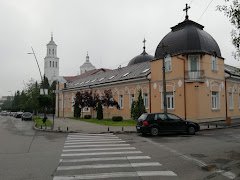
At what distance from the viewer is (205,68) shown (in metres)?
32.8

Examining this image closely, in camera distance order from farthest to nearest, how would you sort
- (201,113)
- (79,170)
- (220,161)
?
(201,113) → (220,161) → (79,170)

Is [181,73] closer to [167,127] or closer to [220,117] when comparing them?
[220,117]

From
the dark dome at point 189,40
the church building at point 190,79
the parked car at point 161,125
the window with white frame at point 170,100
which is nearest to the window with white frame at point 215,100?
the church building at point 190,79

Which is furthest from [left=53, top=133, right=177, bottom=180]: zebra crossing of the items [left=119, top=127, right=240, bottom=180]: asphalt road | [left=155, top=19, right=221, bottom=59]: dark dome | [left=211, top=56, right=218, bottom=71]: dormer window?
[left=211, top=56, right=218, bottom=71]: dormer window

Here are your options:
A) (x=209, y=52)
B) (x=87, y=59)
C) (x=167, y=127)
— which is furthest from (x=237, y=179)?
(x=87, y=59)

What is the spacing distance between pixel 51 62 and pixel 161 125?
103m

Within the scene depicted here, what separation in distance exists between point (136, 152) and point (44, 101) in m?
22.4

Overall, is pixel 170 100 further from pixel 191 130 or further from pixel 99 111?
pixel 191 130

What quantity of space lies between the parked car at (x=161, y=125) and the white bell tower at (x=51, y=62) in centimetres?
10037

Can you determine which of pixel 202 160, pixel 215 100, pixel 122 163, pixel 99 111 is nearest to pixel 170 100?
pixel 215 100

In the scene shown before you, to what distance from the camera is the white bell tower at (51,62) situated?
117875 millimetres

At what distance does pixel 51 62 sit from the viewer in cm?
11894

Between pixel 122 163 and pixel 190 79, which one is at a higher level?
pixel 190 79

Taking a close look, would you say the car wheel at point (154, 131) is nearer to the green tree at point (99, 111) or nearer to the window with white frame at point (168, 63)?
the window with white frame at point (168, 63)
